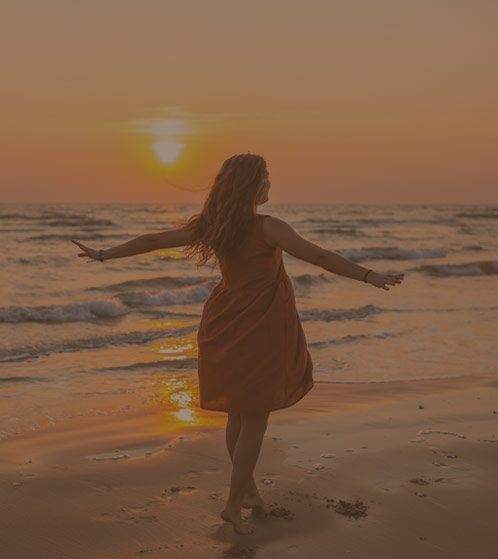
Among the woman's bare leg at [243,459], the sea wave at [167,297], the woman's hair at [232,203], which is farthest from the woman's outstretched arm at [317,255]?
the sea wave at [167,297]

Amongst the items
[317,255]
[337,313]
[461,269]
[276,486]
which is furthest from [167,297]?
[317,255]

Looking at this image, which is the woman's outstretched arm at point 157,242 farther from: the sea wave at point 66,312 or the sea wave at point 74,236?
the sea wave at point 74,236

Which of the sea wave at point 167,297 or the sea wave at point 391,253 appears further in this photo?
the sea wave at point 391,253

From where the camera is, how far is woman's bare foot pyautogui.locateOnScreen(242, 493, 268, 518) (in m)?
3.75

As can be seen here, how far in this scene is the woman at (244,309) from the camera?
3.32 meters

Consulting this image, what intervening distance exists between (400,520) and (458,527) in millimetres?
283

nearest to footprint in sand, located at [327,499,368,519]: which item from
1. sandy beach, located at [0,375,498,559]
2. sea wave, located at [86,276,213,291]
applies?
sandy beach, located at [0,375,498,559]

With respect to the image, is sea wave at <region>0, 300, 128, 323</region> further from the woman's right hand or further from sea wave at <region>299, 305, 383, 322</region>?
the woman's right hand

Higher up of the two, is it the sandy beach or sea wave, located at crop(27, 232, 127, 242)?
the sandy beach

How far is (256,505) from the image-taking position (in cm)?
375

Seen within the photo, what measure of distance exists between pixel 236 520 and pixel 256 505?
23cm

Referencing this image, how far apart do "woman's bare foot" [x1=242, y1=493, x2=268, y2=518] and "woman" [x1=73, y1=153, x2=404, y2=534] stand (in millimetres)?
169

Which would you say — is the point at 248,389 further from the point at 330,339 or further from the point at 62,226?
the point at 62,226

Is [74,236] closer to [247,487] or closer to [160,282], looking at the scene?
[160,282]
